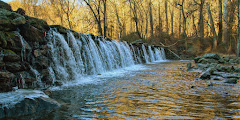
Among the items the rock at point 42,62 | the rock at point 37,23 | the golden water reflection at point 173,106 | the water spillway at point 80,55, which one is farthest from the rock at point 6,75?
the golden water reflection at point 173,106

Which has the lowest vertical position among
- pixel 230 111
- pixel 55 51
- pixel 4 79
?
pixel 230 111

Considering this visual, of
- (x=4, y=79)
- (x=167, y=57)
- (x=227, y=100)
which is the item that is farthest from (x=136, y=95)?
(x=167, y=57)

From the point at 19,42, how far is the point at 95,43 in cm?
610

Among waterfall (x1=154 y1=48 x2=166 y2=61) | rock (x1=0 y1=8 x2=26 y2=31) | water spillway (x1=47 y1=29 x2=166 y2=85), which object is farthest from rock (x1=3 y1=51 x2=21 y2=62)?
waterfall (x1=154 y1=48 x2=166 y2=61)

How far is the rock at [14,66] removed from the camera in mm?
5083

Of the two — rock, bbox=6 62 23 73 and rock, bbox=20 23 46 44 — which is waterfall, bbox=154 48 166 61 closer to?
rock, bbox=20 23 46 44

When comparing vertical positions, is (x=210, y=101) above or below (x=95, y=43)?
below

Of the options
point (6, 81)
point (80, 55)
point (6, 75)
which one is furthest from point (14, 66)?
point (80, 55)

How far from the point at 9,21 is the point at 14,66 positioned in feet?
5.19

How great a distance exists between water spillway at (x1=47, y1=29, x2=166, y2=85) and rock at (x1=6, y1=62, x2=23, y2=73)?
1.34m

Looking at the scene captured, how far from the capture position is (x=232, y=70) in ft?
30.5

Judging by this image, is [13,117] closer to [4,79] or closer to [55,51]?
[4,79]

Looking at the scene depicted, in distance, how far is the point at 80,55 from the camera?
29.9 feet

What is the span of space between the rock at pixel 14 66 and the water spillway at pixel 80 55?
134 cm
